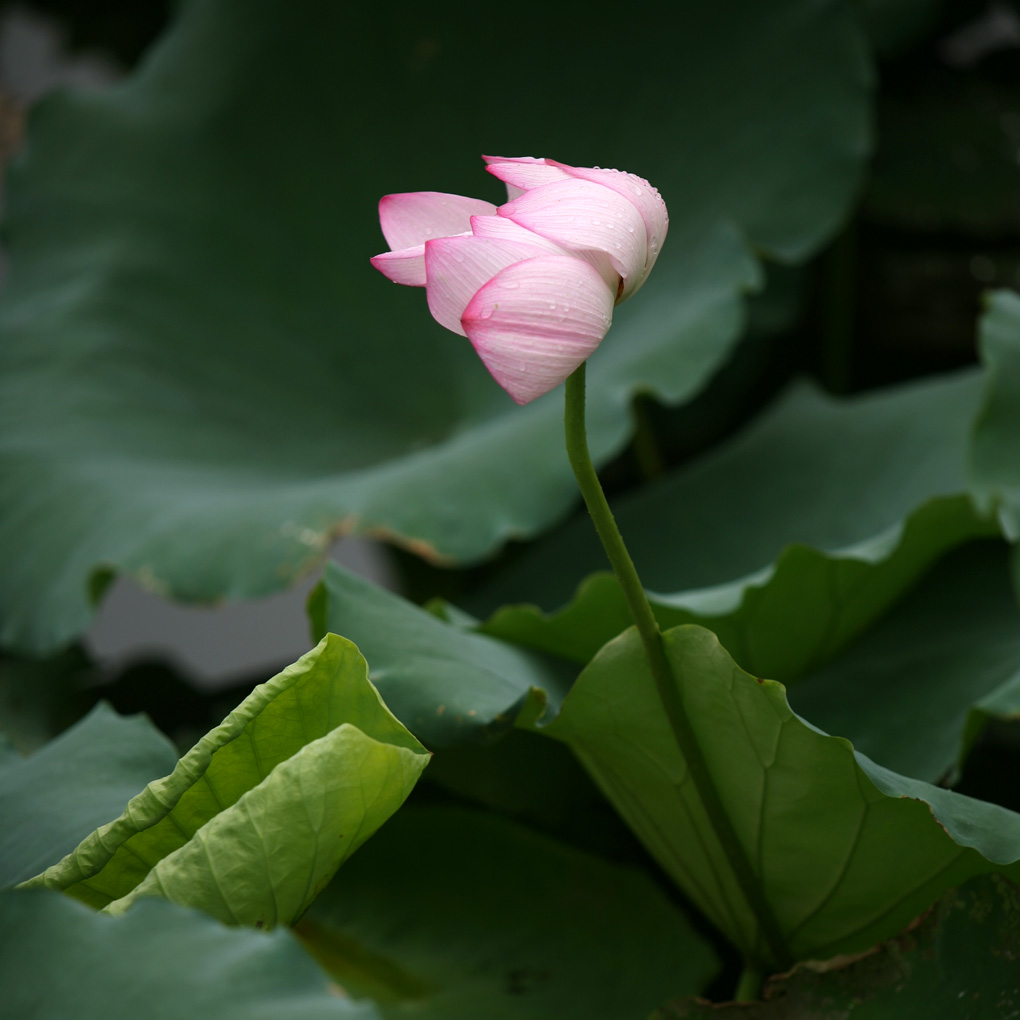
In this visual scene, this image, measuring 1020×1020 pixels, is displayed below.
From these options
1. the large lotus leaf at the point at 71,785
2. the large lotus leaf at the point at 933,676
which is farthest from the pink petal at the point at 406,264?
the large lotus leaf at the point at 933,676

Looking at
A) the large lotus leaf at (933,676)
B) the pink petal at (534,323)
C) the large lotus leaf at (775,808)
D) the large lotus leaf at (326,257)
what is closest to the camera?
the pink petal at (534,323)

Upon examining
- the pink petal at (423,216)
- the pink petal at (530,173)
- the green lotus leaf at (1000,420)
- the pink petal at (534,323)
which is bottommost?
the green lotus leaf at (1000,420)

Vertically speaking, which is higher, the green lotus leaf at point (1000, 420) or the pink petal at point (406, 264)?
the pink petal at point (406, 264)

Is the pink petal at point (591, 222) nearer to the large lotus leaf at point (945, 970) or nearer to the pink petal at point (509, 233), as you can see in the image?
the pink petal at point (509, 233)

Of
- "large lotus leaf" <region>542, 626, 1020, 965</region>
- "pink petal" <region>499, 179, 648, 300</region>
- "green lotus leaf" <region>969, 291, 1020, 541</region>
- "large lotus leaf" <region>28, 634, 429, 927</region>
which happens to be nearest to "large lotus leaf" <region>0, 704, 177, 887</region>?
"large lotus leaf" <region>28, 634, 429, 927</region>

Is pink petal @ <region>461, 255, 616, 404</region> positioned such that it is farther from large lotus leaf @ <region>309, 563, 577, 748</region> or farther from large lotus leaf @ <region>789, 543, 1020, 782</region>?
large lotus leaf @ <region>789, 543, 1020, 782</region>

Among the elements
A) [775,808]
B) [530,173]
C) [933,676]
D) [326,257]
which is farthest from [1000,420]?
[326,257]
